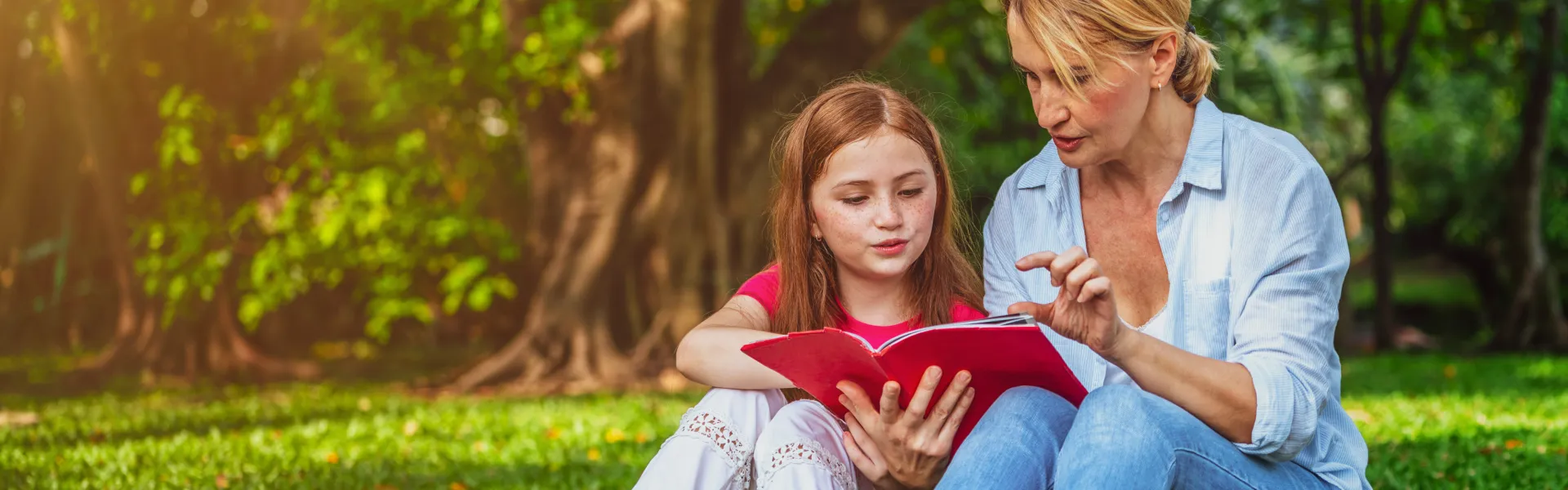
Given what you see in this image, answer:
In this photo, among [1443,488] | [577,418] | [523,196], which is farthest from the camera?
[523,196]

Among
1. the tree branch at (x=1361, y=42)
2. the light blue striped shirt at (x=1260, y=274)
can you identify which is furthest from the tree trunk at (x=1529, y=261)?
the light blue striped shirt at (x=1260, y=274)

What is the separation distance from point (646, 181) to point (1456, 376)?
6.31 metres

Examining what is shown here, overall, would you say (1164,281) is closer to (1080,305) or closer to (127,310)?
(1080,305)

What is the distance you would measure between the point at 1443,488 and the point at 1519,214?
11139 millimetres

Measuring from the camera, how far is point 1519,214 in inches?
574

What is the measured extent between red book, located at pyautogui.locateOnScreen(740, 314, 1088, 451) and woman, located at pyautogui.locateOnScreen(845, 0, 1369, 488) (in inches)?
1.9

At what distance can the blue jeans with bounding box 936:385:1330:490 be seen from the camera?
2537mm

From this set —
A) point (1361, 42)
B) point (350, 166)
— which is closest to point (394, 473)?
point (350, 166)

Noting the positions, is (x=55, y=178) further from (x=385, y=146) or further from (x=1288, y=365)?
(x=1288, y=365)

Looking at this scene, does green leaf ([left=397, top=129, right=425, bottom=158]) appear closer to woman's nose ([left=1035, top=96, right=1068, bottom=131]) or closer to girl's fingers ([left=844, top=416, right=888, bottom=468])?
girl's fingers ([left=844, top=416, right=888, bottom=468])

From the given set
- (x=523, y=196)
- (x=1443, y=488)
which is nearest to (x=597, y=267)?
(x=523, y=196)

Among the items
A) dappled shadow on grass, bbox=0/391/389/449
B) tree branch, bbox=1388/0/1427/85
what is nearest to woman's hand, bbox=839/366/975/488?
dappled shadow on grass, bbox=0/391/389/449

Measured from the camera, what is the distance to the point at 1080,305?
2.46 metres

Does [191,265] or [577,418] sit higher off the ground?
[191,265]
